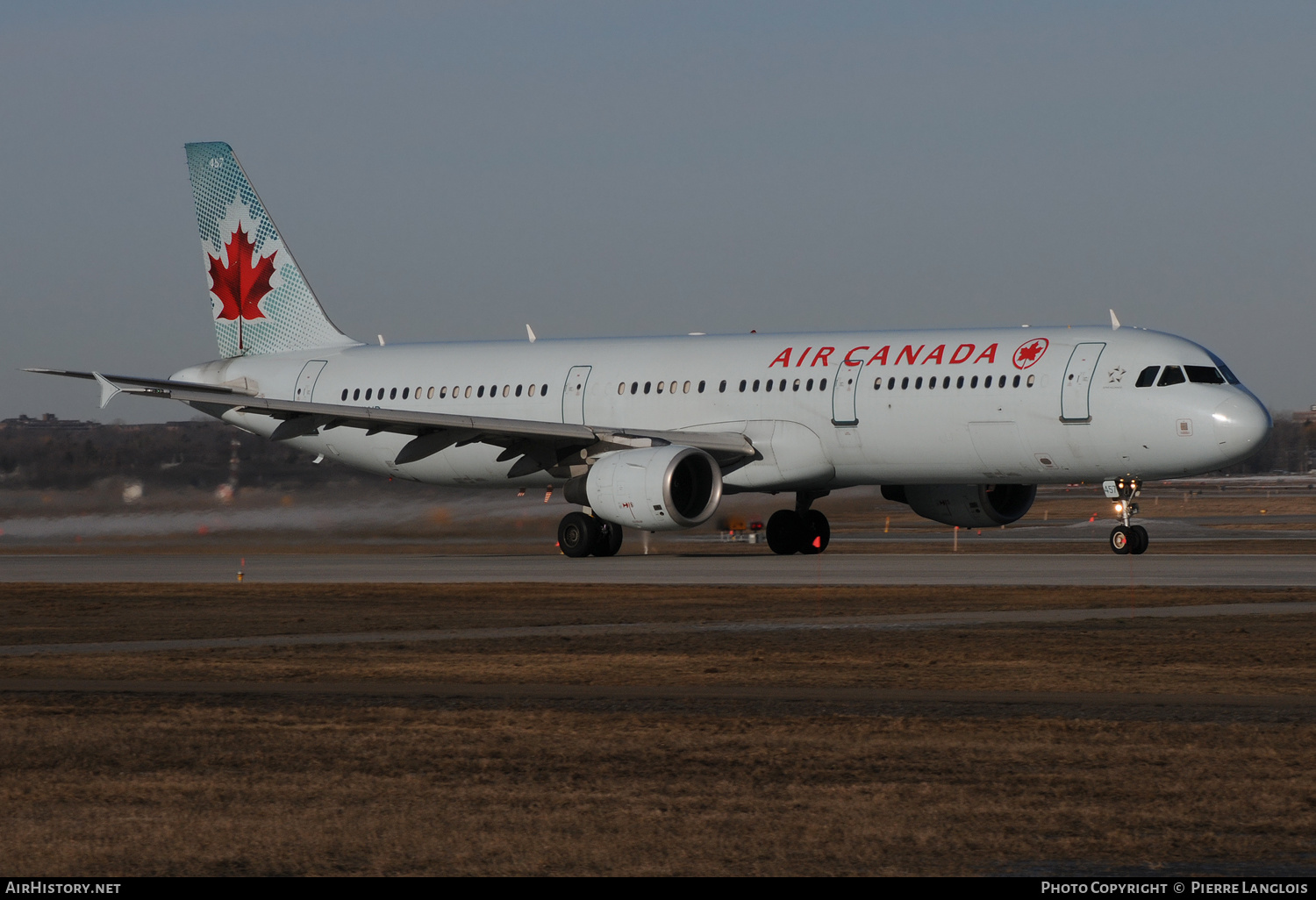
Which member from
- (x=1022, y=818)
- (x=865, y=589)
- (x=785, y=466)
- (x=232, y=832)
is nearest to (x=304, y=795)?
(x=232, y=832)

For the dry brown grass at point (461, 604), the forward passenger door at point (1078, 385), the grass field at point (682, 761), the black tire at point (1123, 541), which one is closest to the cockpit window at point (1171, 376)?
the forward passenger door at point (1078, 385)

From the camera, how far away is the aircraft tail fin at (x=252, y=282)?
40781 mm

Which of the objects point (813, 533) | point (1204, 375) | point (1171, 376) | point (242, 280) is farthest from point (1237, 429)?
point (242, 280)

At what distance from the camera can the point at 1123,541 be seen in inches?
1224

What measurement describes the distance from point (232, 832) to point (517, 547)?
112 feet

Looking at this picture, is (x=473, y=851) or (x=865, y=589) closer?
(x=473, y=851)

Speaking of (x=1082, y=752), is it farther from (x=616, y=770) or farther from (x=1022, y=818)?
(x=616, y=770)

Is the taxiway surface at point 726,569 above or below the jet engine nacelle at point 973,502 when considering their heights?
below

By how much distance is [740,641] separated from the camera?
17.5 meters

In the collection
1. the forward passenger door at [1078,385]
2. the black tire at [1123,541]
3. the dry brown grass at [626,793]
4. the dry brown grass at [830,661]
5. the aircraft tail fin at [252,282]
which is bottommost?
the dry brown grass at [626,793]

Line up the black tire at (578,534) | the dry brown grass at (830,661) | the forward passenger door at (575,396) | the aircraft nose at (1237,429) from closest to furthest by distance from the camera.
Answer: the dry brown grass at (830,661) < the aircraft nose at (1237,429) < the black tire at (578,534) < the forward passenger door at (575,396)

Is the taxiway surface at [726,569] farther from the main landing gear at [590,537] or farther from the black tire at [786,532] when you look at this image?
the black tire at [786,532]

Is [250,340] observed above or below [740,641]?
above

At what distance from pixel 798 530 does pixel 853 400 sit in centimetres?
473
